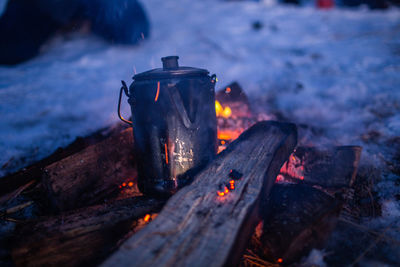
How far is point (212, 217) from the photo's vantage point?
143 centimetres

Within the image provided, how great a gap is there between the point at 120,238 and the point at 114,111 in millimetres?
3428

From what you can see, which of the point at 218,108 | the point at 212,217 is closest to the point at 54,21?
the point at 218,108

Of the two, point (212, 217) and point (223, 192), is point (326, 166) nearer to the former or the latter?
point (223, 192)

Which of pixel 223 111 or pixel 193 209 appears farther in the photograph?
pixel 223 111

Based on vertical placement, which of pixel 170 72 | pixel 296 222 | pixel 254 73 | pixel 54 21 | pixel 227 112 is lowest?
pixel 296 222

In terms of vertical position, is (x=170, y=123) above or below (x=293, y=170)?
above

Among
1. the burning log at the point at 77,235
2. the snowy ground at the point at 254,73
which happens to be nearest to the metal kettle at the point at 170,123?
the burning log at the point at 77,235

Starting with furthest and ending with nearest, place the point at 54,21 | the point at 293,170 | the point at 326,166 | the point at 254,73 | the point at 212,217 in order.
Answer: the point at 54,21, the point at 254,73, the point at 293,170, the point at 326,166, the point at 212,217

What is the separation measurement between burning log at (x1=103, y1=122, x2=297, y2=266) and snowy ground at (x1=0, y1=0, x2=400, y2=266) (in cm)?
126

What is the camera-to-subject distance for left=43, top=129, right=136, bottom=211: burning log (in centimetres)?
211

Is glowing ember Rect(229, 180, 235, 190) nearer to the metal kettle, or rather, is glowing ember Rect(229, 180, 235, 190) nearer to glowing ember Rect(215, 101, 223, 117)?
the metal kettle

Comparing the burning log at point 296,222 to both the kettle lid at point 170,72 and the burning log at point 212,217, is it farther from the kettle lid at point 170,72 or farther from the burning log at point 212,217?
the kettle lid at point 170,72

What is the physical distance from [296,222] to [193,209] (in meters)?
0.80

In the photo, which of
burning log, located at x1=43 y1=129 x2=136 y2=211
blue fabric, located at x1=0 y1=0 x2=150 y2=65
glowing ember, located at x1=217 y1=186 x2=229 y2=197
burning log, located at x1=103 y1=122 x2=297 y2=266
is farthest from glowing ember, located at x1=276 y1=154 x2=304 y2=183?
blue fabric, located at x1=0 y1=0 x2=150 y2=65
